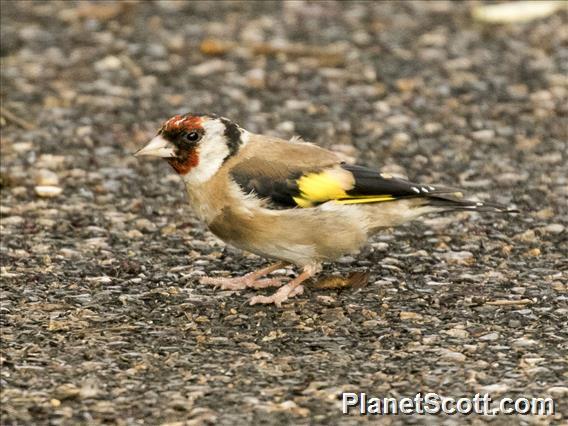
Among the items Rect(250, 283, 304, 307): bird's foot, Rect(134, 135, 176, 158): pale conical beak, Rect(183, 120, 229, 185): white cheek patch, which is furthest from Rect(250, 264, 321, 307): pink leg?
Rect(134, 135, 176, 158): pale conical beak

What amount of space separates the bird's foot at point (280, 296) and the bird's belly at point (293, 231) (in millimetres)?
122

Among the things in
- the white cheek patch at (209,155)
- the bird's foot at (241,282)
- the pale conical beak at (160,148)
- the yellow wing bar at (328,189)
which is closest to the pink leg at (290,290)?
the bird's foot at (241,282)

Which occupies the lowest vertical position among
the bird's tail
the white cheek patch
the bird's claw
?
the bird's claw

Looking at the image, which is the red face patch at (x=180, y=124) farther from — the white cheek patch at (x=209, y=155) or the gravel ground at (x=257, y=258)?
the gravel ground at (x=257, y=258)

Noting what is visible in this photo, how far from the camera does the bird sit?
543 centimetres

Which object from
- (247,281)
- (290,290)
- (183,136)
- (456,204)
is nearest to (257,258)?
(247,281)

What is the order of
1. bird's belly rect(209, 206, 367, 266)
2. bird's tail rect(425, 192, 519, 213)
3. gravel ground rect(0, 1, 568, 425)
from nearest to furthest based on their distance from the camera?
gravel ground rect(0, 1, 568, 425) → bird's belly rect(209, 206, 367, 266) → bird's tail rect(425, 192, 519, 213)

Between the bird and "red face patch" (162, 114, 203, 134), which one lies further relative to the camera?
"red face patch" (162, 114, 203, 134)

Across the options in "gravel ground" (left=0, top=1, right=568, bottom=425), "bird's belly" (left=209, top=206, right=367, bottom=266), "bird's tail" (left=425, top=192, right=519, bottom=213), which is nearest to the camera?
"gravel ground" (left=0, top=1, right=568, bottom=425)

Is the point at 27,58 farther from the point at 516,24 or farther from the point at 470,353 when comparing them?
the point at 470,353

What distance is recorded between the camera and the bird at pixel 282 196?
5.43m

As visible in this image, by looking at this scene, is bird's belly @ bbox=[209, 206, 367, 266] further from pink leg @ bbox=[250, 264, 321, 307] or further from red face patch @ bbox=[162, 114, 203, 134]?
red face patch @ bbox=[162, 114, 203, 134]

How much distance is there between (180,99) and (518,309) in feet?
11.9

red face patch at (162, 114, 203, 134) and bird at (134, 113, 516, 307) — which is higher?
red face patch at (162, 114, 203, 134)
